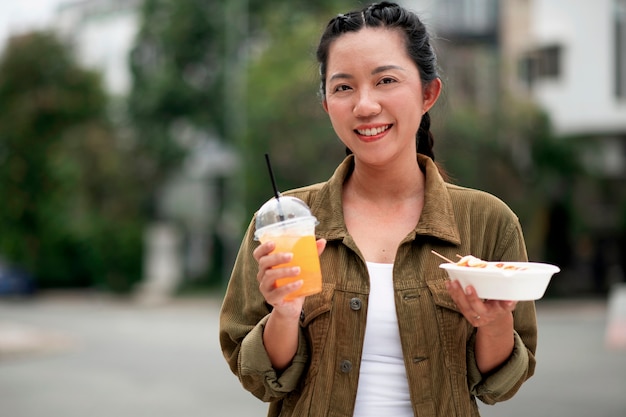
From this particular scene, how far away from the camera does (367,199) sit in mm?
2312

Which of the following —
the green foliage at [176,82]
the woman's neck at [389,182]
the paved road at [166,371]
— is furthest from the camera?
the green foliage at [176,82]

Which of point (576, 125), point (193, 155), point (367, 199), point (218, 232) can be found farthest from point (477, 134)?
point (367, 199)

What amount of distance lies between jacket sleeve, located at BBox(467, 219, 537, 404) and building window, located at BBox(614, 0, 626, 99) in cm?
2594

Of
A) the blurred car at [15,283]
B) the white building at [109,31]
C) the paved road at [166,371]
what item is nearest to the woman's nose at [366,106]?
the paved road at [166,371]

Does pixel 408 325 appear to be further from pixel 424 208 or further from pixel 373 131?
pixel 373 131

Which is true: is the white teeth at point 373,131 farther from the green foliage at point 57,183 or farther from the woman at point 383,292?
the green foliage at point 57,183

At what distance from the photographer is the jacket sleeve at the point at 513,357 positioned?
2.10m

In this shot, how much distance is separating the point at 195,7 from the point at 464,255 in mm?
32065

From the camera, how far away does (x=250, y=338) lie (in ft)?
6.99

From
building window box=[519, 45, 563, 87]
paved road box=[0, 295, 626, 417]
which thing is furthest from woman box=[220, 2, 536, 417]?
building window box=[519, 45, 563, 87]

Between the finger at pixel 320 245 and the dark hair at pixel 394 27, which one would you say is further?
the dark hair at pixel 394 27

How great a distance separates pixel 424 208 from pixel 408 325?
0.32 meters

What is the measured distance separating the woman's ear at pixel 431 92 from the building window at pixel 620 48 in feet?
84.7

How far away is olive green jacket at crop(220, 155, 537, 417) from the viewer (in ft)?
6.84
